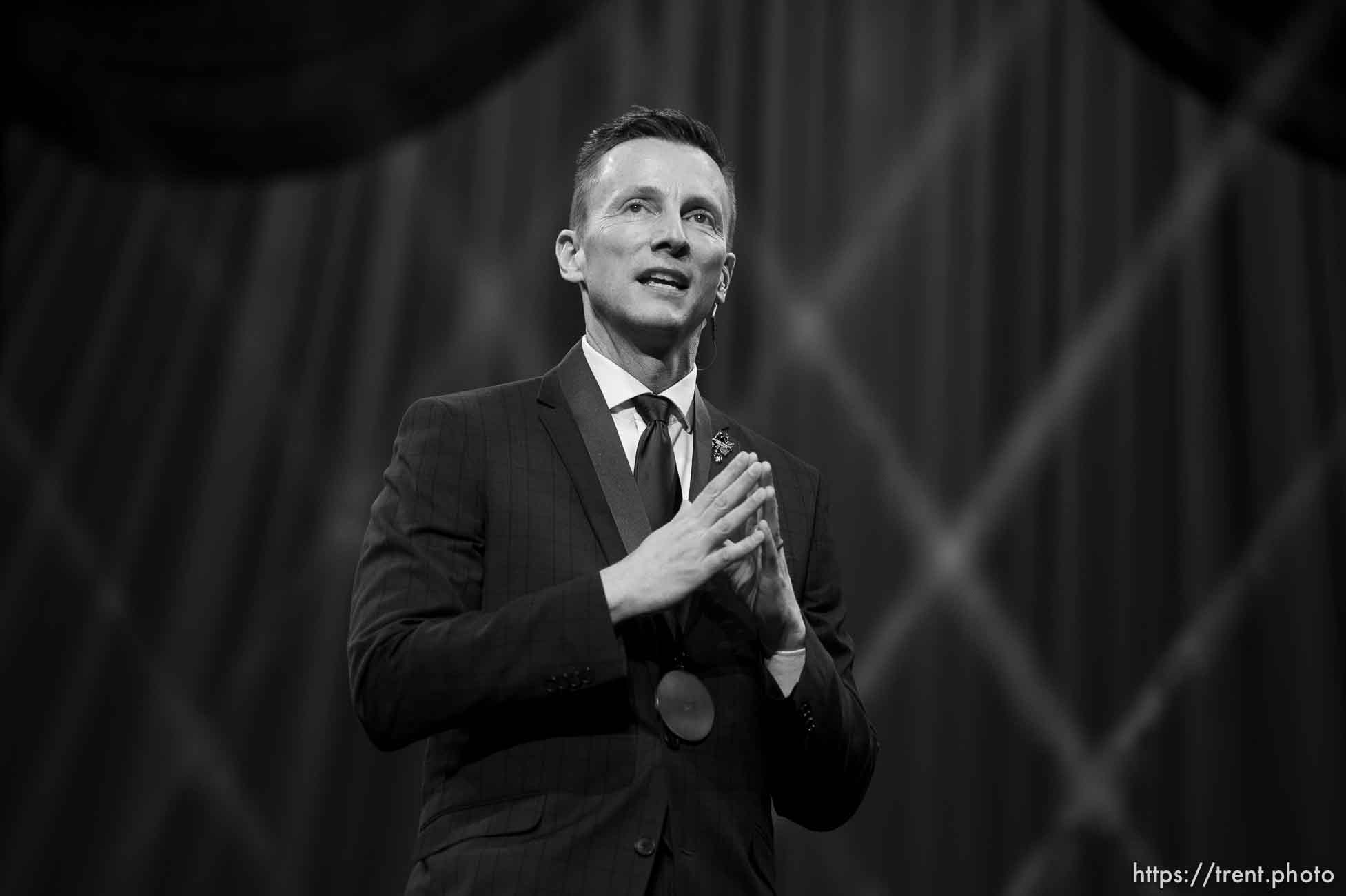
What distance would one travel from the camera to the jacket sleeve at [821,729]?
64.4 inches

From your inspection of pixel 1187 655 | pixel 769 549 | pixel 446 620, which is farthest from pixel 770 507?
pixel 1187 655

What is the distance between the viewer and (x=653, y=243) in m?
1.88

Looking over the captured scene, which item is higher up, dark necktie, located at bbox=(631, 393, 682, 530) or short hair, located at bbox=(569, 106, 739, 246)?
short hair, located at bbox=(569, 106, 739, 246)

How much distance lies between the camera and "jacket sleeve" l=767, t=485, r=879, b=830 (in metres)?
1.63

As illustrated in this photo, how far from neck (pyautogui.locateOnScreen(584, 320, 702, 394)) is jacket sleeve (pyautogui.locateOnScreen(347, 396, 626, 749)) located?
0.89 ft

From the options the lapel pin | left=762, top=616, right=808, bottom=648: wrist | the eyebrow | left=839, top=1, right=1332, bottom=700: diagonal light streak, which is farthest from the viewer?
left=839, top=1, right=1332, bottom=700: diagonal light streak

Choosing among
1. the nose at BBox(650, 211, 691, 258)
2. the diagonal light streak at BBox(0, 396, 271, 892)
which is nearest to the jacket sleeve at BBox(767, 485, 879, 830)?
the nose at BBox(650, 211, 691, 258)

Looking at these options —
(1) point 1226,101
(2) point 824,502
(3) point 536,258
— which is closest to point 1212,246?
(1) point 1226,101

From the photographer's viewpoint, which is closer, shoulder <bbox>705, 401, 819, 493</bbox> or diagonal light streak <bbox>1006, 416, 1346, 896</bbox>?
shoulder <bbox>705, 401, 819, 493</bbox>

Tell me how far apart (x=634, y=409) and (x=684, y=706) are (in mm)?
444

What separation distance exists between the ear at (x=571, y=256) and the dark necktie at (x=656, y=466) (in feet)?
0.95

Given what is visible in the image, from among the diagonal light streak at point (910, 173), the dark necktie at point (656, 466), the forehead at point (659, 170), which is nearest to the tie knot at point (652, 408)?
the dark necktie at point (656, 466)

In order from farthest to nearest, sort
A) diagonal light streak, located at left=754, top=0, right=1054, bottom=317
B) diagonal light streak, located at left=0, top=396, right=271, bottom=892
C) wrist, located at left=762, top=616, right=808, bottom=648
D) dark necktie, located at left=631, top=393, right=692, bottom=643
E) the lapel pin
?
diagonal light streak, located at left=754, top=0, right=1054, bottom=317 < diagonal light streak, located at left=0, top=396, right=271, bottom=892 < the lapel pin < dark necktie, located at left=631, top=393, right=692, bottom=643 < wrist, located at left=762, top=616, right=808, bottom=648

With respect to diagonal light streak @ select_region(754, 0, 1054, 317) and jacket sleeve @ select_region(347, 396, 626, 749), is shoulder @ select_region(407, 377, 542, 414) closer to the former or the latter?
jacket sleeve @ select_region(347, 396, 626, 749)
